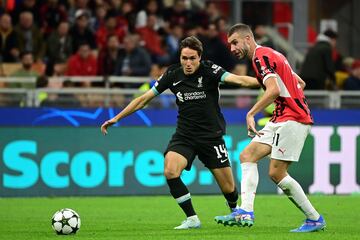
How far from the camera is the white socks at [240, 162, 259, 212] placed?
445 inches

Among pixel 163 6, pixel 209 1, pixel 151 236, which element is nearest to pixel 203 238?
pixel 151 236

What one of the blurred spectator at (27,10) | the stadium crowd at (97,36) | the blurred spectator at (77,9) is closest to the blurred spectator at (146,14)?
the stadium crowd at (97,36)

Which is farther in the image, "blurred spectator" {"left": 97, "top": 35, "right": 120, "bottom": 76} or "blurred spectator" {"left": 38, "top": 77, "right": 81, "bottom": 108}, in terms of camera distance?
"blurred spectator" {"left": 97, "top": 35, "right": 120, "bottom": 76}

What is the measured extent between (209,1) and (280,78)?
613 inches

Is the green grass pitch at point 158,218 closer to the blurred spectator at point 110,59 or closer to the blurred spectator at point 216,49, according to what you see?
the blurred spectator at point 110,59

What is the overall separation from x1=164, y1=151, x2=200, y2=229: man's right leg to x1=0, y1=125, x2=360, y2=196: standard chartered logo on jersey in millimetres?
6426

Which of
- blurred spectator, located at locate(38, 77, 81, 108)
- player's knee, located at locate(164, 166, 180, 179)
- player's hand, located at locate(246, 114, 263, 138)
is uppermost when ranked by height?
blurred spectator, located at locate(38, 77, 81, 108)

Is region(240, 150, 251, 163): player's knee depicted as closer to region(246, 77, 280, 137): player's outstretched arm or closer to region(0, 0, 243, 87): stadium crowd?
region(246, 77, 280, 137): player's outstretched arm

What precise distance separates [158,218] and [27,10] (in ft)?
30.3

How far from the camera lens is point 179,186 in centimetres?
1173

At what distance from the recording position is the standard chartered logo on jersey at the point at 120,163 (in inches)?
705

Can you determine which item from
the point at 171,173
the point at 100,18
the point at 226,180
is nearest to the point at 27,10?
the point at 100,18

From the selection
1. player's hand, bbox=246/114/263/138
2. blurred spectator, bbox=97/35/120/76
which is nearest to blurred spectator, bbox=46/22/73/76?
blurred spectator, bbox=97/35/120/76

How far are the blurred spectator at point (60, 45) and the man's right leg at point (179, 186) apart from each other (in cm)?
963
